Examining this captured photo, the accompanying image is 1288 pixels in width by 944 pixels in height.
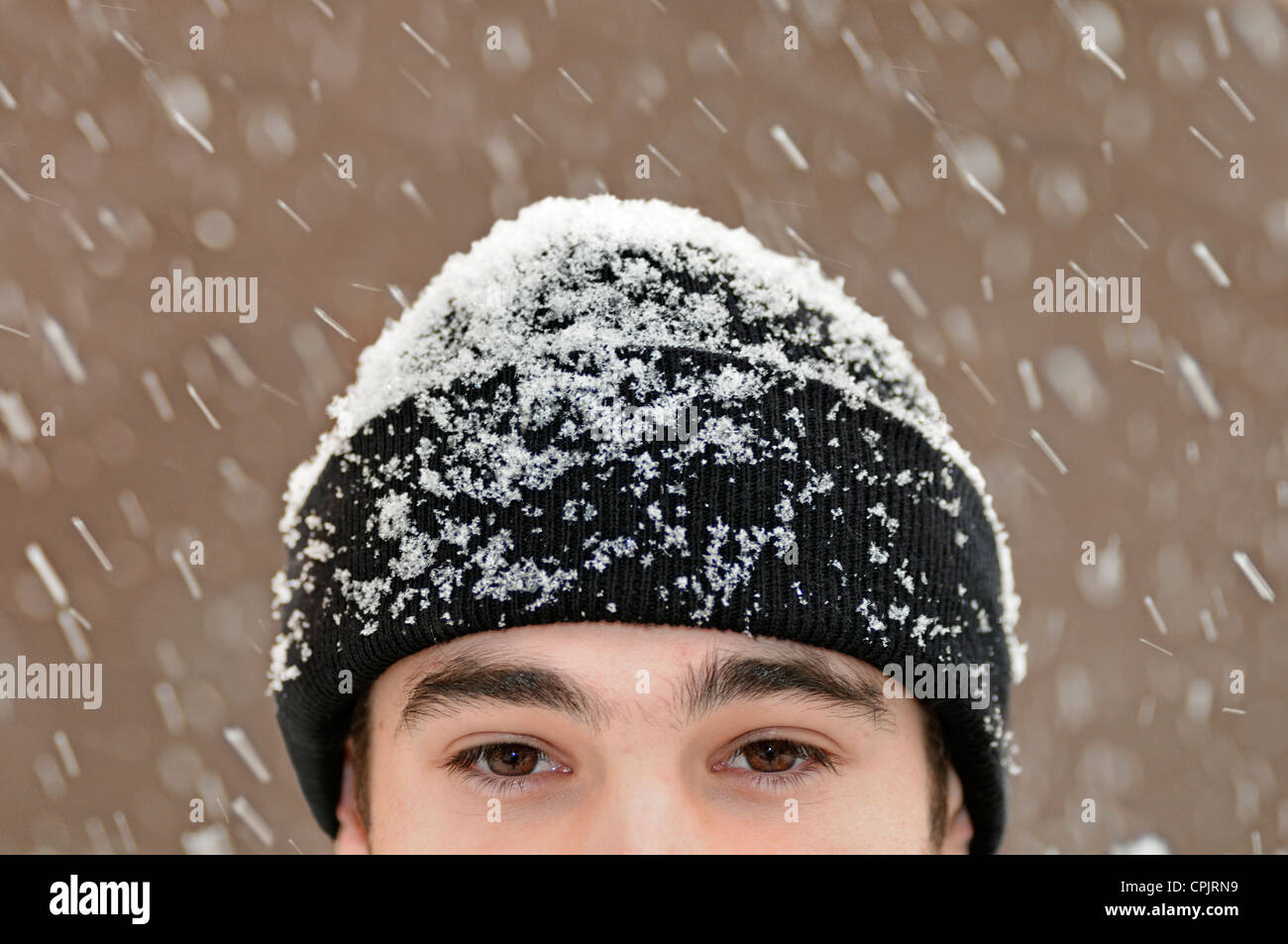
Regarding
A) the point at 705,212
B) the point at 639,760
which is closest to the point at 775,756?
the point at 639,760

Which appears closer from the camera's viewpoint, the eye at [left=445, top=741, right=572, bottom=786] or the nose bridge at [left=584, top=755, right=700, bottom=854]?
the nose bridge at [left=584, top=755, right=700, bottom=854]

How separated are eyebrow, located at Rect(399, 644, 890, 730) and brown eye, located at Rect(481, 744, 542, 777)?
88 millimetres

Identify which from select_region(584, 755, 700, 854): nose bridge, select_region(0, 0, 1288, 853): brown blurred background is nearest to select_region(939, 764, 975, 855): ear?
select_region(584, 755, 700, 854): nose bridge

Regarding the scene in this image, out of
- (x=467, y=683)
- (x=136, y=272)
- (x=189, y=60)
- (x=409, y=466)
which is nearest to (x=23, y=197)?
(x=136, y=272)

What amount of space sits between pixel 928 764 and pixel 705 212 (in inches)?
→ 124

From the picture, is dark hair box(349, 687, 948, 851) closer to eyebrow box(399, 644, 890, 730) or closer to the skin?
the skin

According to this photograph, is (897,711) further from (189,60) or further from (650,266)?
(189,60)

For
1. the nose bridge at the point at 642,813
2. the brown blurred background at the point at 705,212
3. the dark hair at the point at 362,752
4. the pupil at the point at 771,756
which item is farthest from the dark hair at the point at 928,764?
the brown blurred background at the point at 705,212

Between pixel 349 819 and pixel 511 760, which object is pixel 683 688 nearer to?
pixel 511 760

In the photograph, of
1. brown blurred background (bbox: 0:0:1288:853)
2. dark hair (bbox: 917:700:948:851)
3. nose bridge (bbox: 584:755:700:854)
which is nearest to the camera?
nose bridge (bbox: 584:755:700:854)

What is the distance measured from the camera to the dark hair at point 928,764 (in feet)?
5.30

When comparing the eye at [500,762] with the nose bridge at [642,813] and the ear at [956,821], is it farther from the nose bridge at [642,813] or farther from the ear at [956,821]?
the ear at [956,821]

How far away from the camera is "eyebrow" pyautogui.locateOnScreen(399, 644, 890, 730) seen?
140 centimetres

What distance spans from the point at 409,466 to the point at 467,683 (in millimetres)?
354
